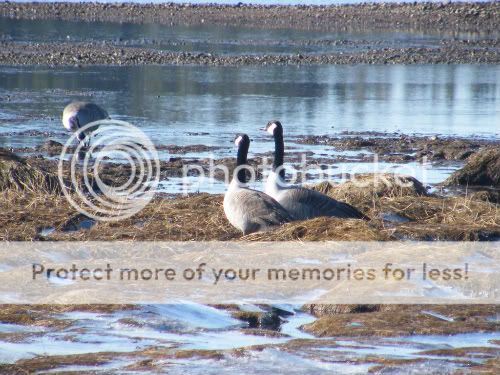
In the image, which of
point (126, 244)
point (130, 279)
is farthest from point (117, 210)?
point (130, 279)

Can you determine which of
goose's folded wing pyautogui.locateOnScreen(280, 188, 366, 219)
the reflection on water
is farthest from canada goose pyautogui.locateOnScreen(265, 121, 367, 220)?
the reflection on water

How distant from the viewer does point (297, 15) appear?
2672 inches

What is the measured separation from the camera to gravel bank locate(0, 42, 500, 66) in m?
38.6

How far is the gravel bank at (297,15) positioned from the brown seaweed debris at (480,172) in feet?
141

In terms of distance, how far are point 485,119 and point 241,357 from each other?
18.4 m

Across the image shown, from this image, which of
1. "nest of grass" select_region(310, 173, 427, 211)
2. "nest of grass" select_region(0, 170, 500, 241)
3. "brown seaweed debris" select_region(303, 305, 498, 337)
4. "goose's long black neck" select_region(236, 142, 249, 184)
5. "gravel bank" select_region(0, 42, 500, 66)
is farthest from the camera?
"gravel bank" select_region(0, 42, 500, 66)

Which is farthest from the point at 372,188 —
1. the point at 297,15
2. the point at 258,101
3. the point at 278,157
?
the point at 297,15

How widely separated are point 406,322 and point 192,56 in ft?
109

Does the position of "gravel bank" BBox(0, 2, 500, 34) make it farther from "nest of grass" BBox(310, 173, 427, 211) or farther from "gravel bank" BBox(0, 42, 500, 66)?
"nest of grass" BBox(310, 173, 427, 211)

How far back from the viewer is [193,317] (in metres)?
7.92

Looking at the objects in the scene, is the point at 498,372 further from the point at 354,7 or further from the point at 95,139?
the point at 354,7

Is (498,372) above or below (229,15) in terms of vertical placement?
below

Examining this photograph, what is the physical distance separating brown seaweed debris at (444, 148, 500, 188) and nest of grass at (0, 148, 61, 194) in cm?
636

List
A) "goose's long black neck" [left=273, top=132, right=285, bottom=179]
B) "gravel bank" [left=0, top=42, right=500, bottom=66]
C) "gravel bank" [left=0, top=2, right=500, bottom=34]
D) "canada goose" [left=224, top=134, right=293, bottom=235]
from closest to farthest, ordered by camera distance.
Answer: "canada goose" [left=224, top=134, right=293, bottom=235] → "goose's long black neck" [left=273, top=132, right=285, bottom=179] → "gravel bank" [left=0, top=42, right=500, bottom=66] → "gravel bank" [left=0, top=2, right=500, bottom=34]
